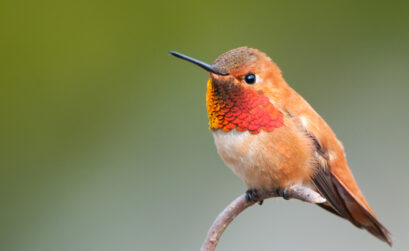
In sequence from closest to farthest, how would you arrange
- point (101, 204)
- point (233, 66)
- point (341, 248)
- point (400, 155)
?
point (233, 66) < point (341, 248) < point (400, 155) < point (101, 204)

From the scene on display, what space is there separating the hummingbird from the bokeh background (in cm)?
57

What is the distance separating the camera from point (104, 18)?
2.39 m

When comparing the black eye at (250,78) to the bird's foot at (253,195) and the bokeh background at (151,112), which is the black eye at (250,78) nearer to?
the bird's foot at (253,195)

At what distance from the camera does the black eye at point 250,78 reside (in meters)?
1.36

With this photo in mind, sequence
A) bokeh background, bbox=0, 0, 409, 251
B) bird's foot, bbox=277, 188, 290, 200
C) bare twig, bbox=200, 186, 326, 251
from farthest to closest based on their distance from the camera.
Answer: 1. bokeh background, bbox=0, 0, 409, 251
2. bird's foot, bbox=277, 188, 290, 200
3. bare twig, bbox=200, 186, 326, 251

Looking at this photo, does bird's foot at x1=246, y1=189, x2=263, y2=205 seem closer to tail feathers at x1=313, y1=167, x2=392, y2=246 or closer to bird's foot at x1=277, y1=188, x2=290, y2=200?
bird's foot at x1=277, y1=188, x2=290, y2=200

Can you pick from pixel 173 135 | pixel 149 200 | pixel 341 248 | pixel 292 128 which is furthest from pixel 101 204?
pixel 292 128

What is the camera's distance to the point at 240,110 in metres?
1.37

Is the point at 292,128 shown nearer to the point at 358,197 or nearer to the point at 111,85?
the point at 358,197

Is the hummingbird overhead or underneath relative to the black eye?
underneath

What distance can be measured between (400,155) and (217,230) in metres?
1.34

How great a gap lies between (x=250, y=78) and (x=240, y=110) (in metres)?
0.08

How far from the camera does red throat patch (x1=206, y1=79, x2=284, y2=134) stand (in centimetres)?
134

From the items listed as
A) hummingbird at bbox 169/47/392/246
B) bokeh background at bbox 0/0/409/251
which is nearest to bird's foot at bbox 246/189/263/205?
hummingbird at bbox 169/47/392/246
